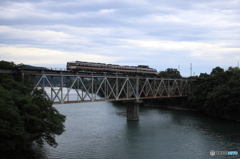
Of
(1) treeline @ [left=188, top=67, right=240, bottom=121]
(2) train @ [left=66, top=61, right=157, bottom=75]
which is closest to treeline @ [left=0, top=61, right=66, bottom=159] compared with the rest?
(2) train @ [left=66, top=61, right=157, bottom=75]

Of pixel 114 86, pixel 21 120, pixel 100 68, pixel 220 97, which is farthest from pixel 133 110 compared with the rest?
pixel 21 120

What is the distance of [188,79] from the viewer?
8675cm

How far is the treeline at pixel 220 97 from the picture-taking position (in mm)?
63469

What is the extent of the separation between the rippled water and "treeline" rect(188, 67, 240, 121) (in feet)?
14.1

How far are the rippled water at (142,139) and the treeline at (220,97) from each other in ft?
14.1

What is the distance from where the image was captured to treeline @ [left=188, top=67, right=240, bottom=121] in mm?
63469

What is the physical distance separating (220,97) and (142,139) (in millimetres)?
27524

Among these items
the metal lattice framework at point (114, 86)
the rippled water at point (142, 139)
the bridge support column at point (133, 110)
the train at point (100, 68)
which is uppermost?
the train at point (100, 68)

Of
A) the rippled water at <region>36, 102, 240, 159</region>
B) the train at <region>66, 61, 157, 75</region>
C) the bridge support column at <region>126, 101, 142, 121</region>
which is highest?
the train at <region>66, 61, 157, 75</region>

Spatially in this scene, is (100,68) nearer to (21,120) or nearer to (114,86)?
(114,86)

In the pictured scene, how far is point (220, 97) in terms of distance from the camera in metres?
64.3

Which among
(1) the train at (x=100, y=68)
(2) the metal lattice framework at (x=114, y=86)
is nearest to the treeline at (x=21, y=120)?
(2) the metal lattice framework at (x=114, y=86)

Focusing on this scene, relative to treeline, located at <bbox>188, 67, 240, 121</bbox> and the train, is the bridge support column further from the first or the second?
treeline, located at <bbox>188, 67, 240, 121</bbox>

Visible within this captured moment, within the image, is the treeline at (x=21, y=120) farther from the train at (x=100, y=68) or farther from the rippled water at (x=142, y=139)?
the train at (x=100, y=68)
